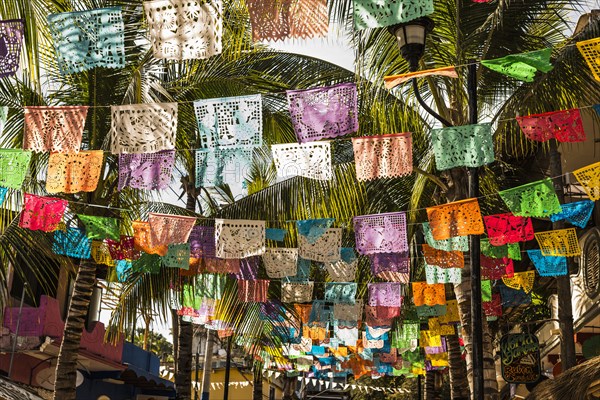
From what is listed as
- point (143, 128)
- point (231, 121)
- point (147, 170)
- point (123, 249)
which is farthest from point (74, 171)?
point (123, 249)

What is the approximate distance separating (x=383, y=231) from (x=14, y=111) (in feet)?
20.5

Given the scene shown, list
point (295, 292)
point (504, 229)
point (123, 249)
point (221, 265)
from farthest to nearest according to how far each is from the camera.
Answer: point (295, 292), point (221, 265), point (123, 249), point (504, 229)

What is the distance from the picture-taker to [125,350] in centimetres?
2733

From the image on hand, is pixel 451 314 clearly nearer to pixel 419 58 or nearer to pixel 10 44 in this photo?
pixel 419 58

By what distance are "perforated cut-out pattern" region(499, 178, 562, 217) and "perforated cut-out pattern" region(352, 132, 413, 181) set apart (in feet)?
5.52

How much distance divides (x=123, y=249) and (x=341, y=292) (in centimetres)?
600

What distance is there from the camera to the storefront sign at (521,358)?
19.1 m

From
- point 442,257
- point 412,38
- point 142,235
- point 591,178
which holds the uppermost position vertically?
point 412,38

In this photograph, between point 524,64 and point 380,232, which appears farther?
point 380,232

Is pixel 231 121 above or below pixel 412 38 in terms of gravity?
below

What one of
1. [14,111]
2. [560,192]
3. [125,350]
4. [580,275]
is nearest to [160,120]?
[14,111]

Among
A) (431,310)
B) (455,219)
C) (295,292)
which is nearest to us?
(455,219)

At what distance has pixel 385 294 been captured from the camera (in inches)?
707

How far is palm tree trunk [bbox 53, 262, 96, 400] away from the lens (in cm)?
1228
